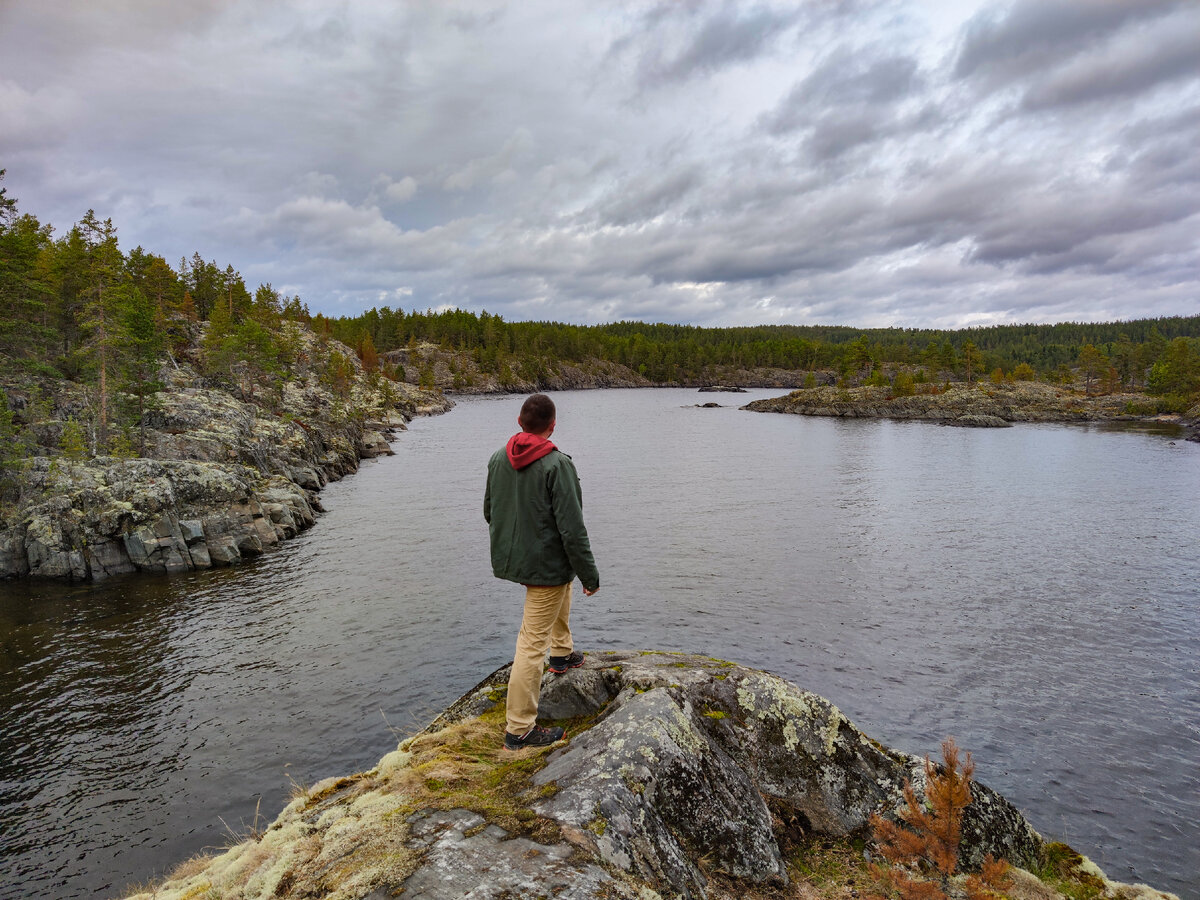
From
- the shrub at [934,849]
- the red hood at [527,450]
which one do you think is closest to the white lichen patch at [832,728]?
the shrub at [934,849]

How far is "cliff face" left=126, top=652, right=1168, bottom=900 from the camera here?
16.0 feet

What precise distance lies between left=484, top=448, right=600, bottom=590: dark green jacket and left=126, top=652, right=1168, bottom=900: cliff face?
1.87 metres

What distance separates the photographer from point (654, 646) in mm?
19828

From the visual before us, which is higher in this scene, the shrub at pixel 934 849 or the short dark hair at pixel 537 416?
the short dark hair at pixel 537 416

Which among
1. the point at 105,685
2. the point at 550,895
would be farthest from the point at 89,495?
the point at 550,895

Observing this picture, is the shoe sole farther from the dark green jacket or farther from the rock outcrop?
the rock outcrop

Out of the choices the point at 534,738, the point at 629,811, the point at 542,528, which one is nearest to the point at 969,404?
the point at 542,528

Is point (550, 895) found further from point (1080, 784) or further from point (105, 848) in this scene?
point (1080, 784)

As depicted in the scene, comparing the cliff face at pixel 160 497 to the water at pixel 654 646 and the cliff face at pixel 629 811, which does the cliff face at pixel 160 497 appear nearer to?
the water at pixel 654 646

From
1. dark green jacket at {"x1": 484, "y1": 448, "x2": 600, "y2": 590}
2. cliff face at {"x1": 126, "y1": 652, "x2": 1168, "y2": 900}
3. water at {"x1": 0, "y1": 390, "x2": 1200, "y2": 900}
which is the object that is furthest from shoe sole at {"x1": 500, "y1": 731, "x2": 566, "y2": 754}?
water at {"x1": 0, "y1": 390, "x2": 1200, "y2": 900}

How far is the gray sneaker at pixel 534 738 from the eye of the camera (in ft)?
25.0

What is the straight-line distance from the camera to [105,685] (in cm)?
1816

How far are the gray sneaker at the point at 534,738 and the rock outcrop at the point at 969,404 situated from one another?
11647cm

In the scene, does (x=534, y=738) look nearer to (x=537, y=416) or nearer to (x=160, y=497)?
(x=537, y=416)
